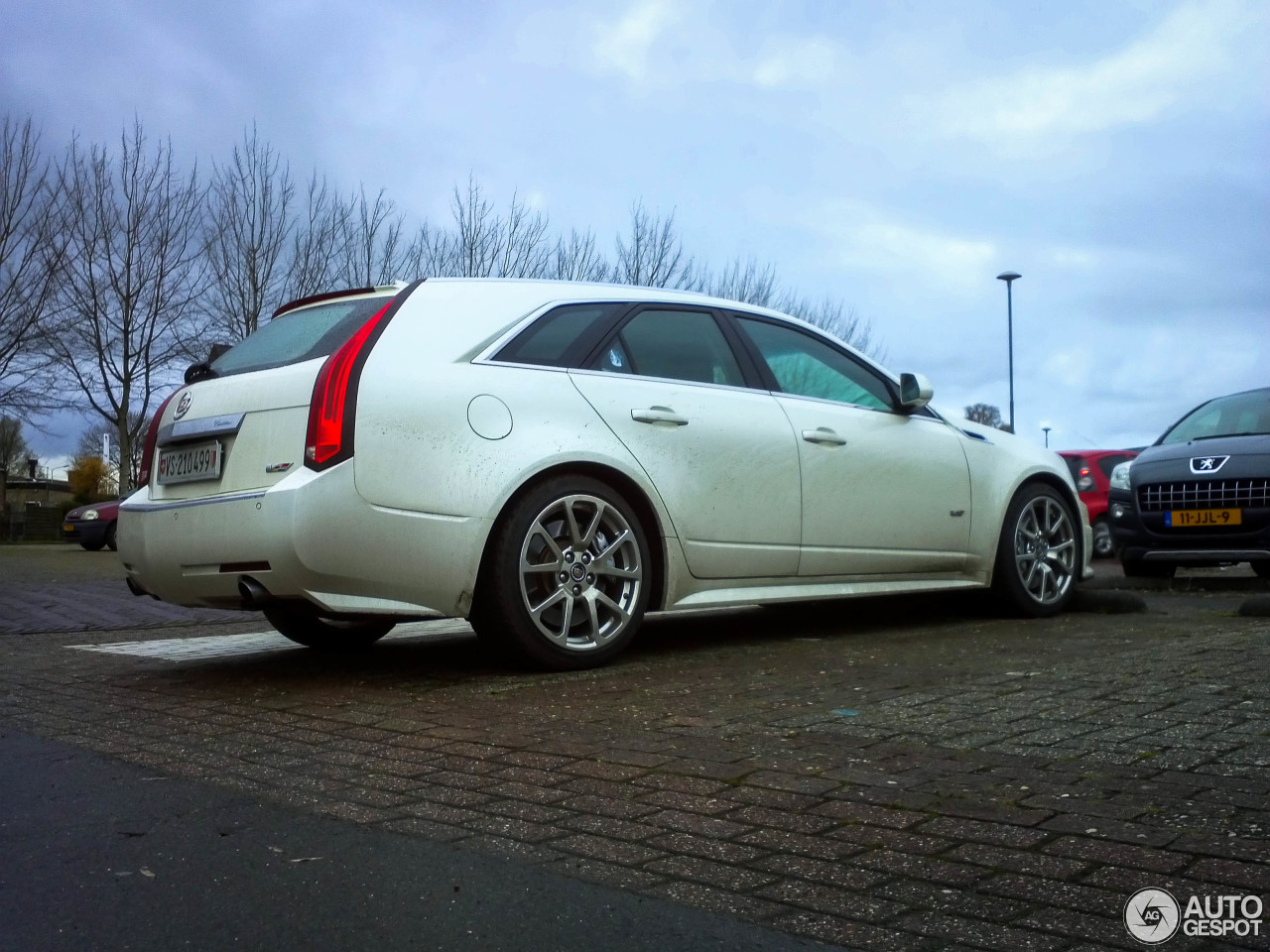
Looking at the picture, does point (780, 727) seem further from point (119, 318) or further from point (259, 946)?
point (119, 318)

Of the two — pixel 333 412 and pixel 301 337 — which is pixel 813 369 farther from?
pixel 333 412

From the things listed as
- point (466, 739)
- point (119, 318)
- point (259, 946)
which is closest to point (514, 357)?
point (466, 739)

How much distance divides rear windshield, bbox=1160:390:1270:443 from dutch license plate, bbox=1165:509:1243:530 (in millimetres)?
913

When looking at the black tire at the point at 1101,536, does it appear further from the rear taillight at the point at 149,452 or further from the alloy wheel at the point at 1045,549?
the rear taillight at the point at 149,452

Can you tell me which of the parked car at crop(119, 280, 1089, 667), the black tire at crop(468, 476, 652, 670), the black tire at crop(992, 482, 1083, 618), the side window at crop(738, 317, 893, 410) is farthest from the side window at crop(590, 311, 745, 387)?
the black tire at crop(992, 482, 1083, 618)

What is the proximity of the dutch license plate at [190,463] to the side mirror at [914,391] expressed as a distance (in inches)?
136

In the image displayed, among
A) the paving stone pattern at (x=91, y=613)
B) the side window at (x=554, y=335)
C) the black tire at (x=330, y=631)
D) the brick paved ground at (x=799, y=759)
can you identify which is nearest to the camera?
the brick paved ground at (x=799, y=759)

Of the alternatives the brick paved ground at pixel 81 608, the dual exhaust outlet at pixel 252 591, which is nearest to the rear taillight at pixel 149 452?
the dual exhaust outlet at pixel 252 591

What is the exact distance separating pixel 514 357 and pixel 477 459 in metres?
0.54

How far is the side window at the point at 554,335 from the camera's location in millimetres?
5352

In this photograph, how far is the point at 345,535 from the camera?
4.76 m

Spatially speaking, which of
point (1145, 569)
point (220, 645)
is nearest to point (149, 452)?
point (220, 645)

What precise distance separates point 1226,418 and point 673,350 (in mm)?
6587

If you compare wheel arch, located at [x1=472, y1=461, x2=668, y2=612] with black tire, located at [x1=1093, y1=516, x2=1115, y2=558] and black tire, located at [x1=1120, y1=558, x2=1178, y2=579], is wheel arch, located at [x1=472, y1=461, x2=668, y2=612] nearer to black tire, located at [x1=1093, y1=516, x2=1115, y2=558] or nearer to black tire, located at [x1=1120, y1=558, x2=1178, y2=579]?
black tire, located at [x1=1120, y1=558, x2=1178, y2=579]
